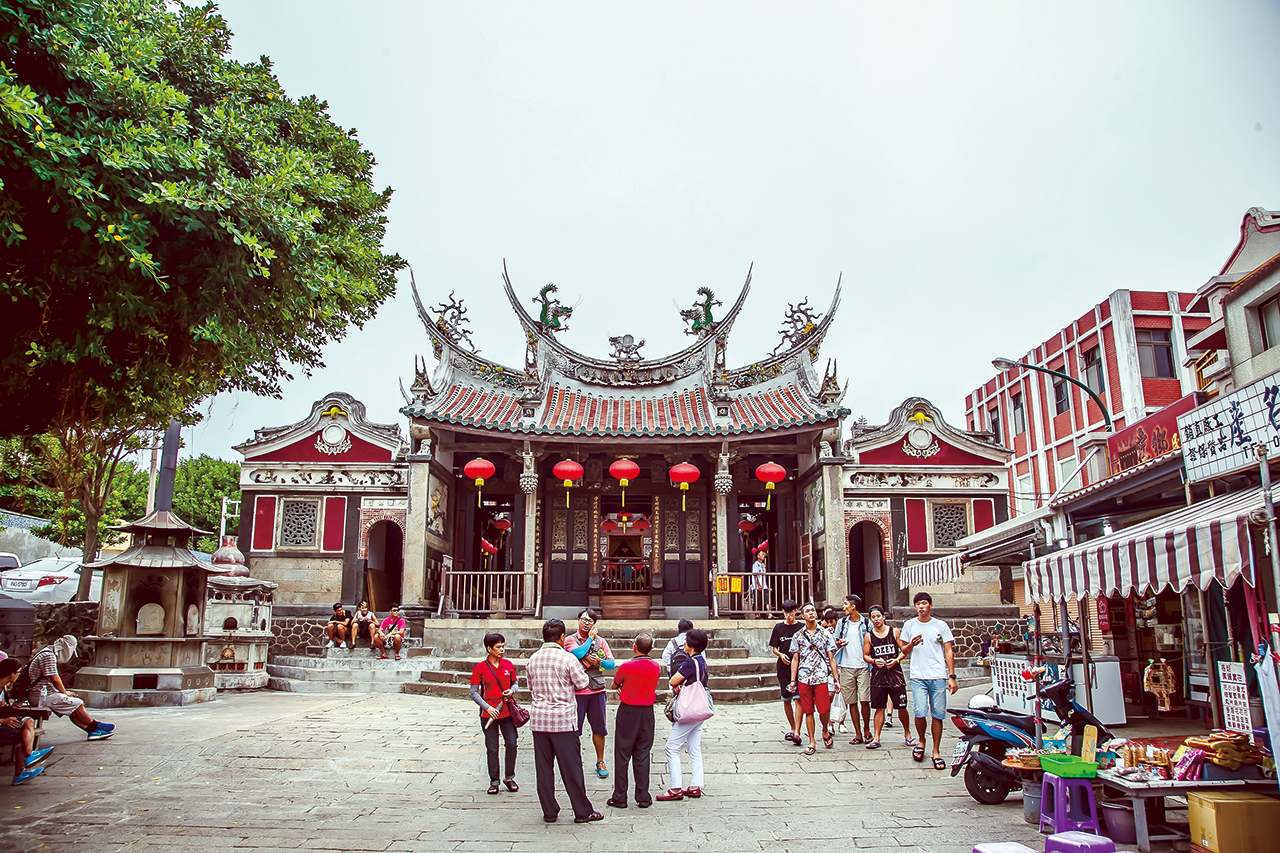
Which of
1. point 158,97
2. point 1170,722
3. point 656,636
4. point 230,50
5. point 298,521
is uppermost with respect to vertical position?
point 230,50

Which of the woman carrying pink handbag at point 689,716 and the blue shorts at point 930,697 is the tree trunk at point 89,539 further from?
the blue shorts at point 930,697

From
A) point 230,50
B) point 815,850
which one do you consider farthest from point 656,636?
point 230,50

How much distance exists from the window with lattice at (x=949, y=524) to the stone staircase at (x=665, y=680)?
17.9 feet

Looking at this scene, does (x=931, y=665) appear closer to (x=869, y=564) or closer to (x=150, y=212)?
(x=150, y=212)

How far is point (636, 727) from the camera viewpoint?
19.6 ft

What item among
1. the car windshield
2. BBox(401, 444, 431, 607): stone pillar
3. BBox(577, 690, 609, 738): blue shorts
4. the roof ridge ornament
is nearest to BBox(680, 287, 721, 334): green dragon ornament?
the roof ridge ornament

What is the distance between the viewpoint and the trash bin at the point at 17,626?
13.1 metres

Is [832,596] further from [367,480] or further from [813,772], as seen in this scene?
[367,480]

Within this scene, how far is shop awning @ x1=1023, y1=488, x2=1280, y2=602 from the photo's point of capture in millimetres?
5027

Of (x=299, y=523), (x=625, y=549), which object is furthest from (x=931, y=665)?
(x=299, y=523)

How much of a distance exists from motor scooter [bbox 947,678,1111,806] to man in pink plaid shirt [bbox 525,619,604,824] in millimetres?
2844

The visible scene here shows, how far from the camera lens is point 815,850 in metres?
5.06

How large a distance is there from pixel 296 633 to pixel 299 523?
2.34 meters

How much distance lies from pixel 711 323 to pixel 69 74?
14.6 metres
